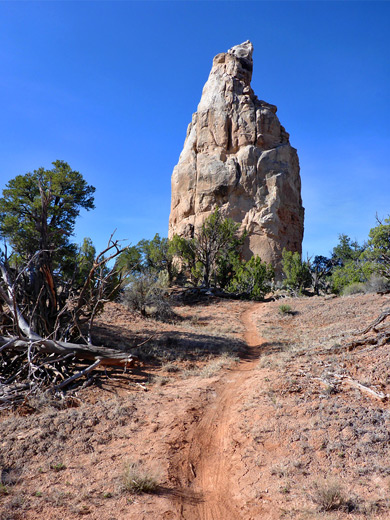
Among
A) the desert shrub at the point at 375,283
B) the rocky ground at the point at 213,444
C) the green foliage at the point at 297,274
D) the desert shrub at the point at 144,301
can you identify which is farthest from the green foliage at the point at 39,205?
the green foliage at the point at 297,274

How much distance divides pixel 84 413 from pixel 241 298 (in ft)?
71.0

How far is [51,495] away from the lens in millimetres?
3629

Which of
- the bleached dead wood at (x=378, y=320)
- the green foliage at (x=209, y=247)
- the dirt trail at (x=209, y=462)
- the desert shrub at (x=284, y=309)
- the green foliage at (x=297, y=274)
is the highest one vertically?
the green foliage at (x=209, y=247)

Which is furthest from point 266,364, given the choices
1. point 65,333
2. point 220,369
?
point 65,333

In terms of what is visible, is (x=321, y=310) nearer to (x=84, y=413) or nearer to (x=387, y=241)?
(x=387, y=241)

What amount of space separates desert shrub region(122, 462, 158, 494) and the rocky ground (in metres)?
0.02

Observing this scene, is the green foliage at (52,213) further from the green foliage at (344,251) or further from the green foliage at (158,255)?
the green foliage at (344,251)

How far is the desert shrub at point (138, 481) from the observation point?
372cm

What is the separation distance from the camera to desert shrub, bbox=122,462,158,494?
372 centimetres

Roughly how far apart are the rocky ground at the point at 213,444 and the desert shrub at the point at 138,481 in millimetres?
22

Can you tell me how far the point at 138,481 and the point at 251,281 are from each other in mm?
24423

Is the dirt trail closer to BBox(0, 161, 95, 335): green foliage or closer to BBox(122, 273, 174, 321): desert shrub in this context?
BBox(0, 161, 95, 335): green foliage

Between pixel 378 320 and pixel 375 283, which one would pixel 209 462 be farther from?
pixel 375 283

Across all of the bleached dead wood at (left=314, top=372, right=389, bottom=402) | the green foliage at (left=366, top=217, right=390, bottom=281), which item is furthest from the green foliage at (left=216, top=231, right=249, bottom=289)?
the bleached dead wood at (left=314, top=372, right=389, bottom=402)
